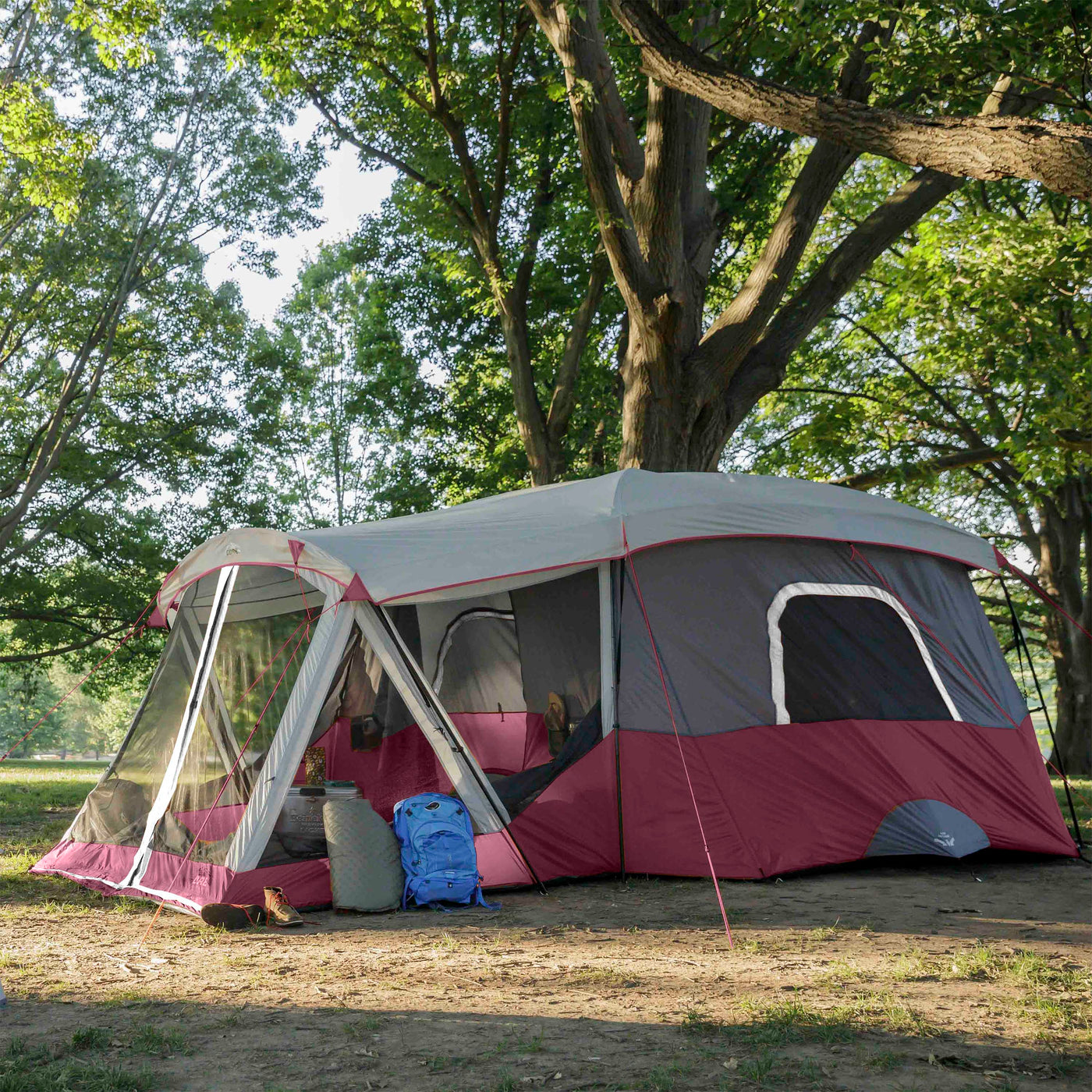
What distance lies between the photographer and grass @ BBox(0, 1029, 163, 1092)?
2.80 meters

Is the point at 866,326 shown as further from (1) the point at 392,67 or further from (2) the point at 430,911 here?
(2) the point at 430,911

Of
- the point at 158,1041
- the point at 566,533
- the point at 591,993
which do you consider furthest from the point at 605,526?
the point at 158,1041

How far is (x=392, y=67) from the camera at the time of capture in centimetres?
1122

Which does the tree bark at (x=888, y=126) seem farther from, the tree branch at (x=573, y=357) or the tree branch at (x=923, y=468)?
the tree branch at (x=923, y=468)

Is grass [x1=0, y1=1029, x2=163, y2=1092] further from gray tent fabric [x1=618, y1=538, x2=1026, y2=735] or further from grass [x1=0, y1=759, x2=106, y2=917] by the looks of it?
gray tent fabric [x1=618, y1=538, x2=1026, y2=735]

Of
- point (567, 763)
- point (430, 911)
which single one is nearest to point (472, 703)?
point (567, 763)

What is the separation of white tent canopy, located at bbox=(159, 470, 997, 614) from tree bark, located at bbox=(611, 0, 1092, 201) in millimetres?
2181

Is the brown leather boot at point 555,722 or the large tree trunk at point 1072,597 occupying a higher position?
the large tree trunk at point 1072,597

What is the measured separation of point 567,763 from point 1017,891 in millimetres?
2397

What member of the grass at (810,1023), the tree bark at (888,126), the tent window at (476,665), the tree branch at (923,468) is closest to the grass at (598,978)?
the grass at (810,1023)

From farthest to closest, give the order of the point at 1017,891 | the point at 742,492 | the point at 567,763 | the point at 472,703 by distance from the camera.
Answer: the point at 472,703 < the point at 742,492 < the point at 567,763 < the point at 1017,891

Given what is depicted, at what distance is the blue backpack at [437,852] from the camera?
527 centimetres

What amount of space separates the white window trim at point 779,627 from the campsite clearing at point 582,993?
3.49ft

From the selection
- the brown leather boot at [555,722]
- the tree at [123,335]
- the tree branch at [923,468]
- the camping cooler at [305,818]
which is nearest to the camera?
the camping cooler at [305,818]
